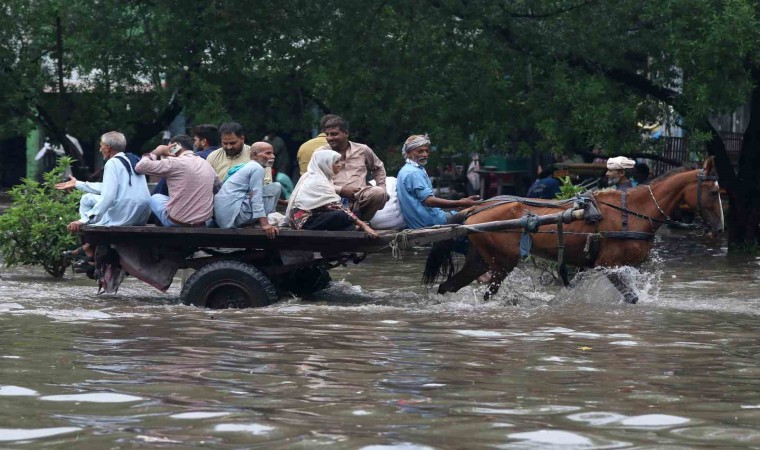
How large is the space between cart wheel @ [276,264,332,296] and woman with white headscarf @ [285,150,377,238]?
111 cm

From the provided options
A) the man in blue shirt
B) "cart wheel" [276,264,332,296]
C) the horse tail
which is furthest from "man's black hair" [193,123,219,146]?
the horse tail

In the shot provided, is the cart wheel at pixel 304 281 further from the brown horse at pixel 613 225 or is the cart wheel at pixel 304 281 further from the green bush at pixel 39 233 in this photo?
the green bush at pixel 39 233

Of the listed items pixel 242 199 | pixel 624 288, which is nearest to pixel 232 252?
pixel 242 199

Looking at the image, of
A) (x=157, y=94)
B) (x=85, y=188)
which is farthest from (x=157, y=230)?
(x=157, y=94)

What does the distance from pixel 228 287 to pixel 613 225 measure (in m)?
3.46

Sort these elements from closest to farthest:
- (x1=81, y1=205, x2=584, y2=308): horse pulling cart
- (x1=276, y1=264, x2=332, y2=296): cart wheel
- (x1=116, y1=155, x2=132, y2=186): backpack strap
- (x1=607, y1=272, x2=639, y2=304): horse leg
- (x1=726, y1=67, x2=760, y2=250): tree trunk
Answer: (x1=81, y1=205, x2=584, y2=308): horse pulling cart < (x1=116, y1=155, x2=132, y2=186): backpack strap < (x1=607, y1=272, x2=639, y2=304): horse leg < (x1=276, y1=264, x2=332, y2=296): cart wheel < (x1=726, y1=67, x2=760, y2=250): tree trunk

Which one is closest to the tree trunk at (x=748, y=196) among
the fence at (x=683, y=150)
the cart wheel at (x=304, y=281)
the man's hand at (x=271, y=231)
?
the fence at (x=683, y=150)

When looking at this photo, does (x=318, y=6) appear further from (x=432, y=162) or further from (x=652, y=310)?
(x=652, y=310)

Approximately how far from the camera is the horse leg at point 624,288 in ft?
38.2

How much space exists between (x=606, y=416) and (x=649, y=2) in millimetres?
11989

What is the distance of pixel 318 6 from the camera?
20375mm

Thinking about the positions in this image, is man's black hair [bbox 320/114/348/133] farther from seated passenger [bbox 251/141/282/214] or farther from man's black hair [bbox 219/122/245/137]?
man's black hair [bbox 219/122/245/137]

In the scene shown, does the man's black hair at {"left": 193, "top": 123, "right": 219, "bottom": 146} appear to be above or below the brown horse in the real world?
above

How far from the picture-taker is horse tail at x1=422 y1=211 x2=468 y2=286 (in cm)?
1198
